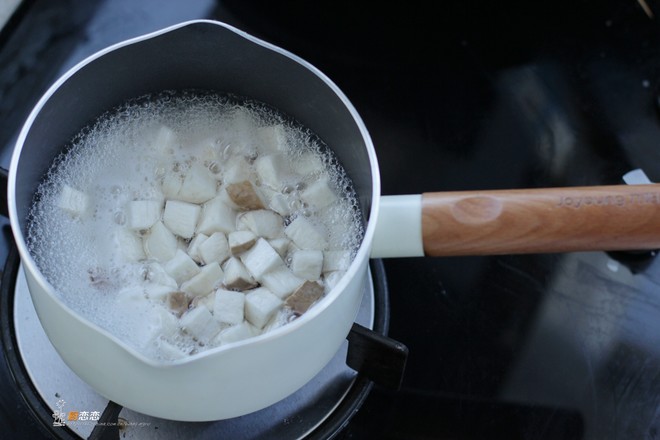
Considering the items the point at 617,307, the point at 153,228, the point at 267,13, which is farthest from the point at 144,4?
the point at 617,307

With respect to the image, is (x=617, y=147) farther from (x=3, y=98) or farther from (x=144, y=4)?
(x=3, y=98)

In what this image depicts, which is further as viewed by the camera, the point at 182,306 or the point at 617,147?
the point at 617,147

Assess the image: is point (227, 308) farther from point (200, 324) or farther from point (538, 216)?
point (538, 216)

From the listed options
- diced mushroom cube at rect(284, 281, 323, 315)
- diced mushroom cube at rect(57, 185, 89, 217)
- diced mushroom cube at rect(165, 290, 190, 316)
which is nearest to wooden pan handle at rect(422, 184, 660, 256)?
diced mushroom cube at rect(284, 281, 323, 315)

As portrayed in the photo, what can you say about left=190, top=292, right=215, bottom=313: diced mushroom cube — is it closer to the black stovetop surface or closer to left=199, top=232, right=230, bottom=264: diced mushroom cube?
left=199, top=232, right=230, bottom=264: diced mushroom cube

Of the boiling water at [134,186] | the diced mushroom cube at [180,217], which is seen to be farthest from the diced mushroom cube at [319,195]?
the diced mushroom cube at [180,217]

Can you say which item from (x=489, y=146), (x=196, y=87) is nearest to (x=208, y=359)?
(x=196, y=87)

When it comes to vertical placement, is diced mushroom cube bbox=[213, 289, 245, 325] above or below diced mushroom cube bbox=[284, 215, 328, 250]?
below

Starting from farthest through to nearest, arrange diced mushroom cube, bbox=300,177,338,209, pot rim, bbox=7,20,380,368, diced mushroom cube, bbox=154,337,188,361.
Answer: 1. diced mushroom cube, bbox=300,177,338,209
2. diced mushroom cube, bbox=154,337,188,361
3. pot rim, bbox=7,20,380,368
